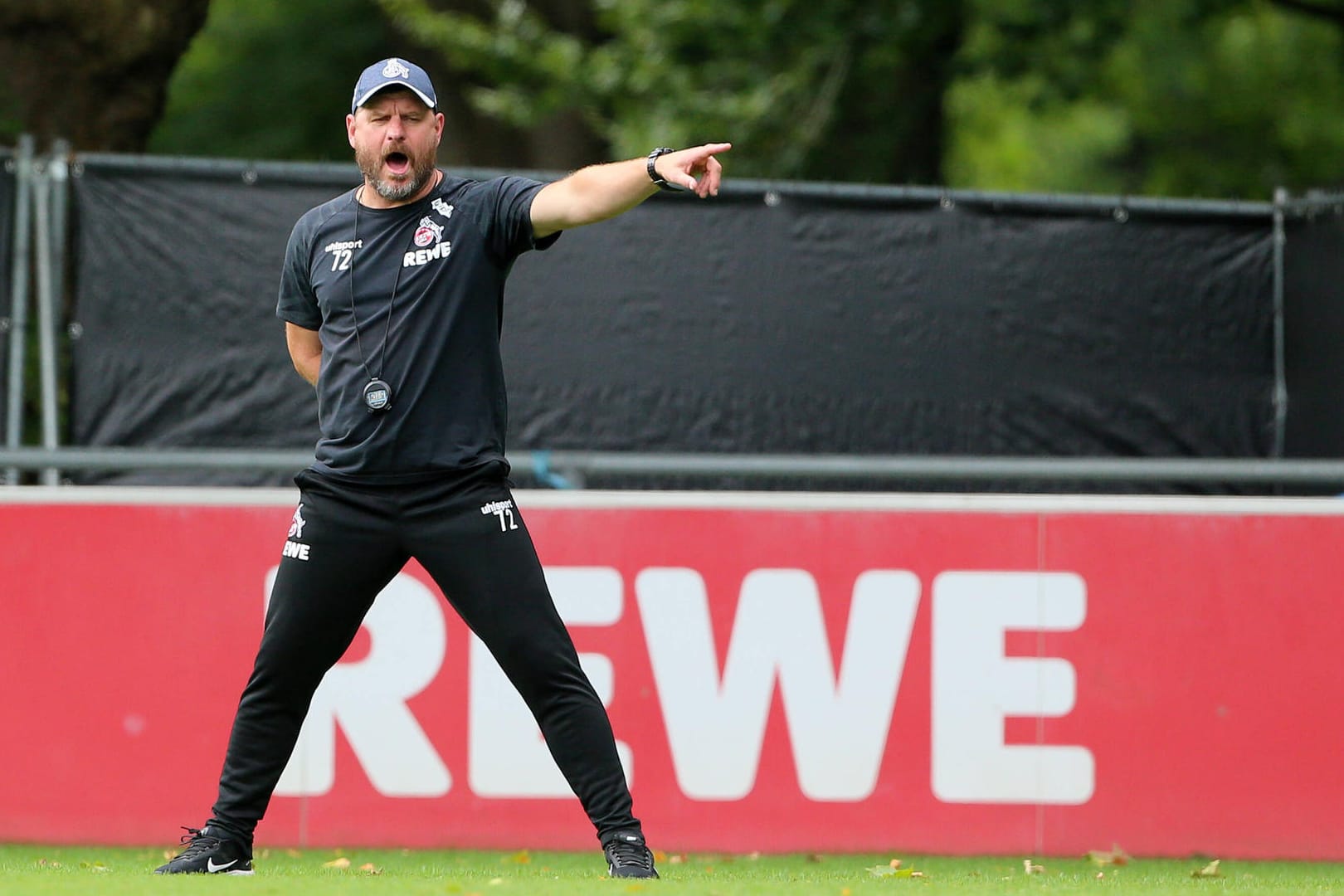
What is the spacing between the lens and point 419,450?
4.52m

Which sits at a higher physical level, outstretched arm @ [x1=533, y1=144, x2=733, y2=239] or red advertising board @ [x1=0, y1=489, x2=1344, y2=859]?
outstretched arm @ [x1=533, y1=144, x2=733, y2=239]

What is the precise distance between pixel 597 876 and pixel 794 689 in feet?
4.77

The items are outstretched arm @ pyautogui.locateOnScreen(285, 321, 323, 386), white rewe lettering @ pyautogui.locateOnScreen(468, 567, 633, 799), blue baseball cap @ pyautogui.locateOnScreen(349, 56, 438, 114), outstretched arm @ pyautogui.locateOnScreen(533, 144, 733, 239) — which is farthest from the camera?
white rewe lettering @ pyautogui.locateOnScreen(468, 567, 633, 799)

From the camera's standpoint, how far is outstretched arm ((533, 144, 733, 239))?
417 centimetres

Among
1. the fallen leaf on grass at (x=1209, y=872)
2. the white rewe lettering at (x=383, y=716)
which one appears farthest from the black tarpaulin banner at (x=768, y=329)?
the fallen leaf on grass at (x=1209, y=872)

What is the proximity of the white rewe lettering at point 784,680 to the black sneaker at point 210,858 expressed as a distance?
1.92 m

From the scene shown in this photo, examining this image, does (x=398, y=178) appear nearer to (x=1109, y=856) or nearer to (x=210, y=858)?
(x=210, y=858)

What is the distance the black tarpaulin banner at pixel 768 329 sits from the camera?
7.09 meters

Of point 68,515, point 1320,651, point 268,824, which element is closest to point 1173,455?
point 1320,651

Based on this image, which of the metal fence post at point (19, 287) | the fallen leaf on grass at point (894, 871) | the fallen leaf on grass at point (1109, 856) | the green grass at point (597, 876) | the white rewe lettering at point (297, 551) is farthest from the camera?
the metal fence post at point (19, 287)

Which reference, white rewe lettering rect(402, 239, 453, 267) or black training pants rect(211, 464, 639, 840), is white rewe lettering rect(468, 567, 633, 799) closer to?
black training pants rect(211, 464, 639, 840)

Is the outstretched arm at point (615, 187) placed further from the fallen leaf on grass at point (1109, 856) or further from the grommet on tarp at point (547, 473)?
the fallen leaf on grass at point (1109, 856)

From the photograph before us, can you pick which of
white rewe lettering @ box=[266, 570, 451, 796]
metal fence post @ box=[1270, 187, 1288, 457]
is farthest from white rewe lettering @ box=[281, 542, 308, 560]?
metal fence post @ box=[1270, 187, 1288, 457]

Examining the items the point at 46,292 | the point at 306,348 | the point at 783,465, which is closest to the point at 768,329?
the point at 783,465
